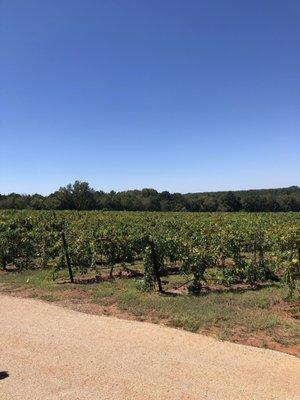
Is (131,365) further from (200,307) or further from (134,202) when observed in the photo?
Answer: (134,202)

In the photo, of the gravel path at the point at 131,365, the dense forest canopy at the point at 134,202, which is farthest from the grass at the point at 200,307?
the dense forest canopy at the point at 134,202

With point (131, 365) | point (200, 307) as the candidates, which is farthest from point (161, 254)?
point (131, 365)

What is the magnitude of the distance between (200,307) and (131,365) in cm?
356

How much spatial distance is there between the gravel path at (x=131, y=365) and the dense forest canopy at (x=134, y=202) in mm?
75807

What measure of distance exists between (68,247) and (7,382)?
8647mm

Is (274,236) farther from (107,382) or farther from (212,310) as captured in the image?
(107,382)

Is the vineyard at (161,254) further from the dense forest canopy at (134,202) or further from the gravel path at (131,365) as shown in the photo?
the dense forest canopy at (134,202)

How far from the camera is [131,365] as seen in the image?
20.1 ft

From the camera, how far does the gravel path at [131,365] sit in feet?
17.3

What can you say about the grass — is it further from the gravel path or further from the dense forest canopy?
the dense forest canopy

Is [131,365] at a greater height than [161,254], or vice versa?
[161,254]

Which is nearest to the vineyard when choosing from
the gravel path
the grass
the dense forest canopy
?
the grass

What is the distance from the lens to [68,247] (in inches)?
557

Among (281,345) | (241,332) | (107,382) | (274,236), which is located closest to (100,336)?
(107,382)
